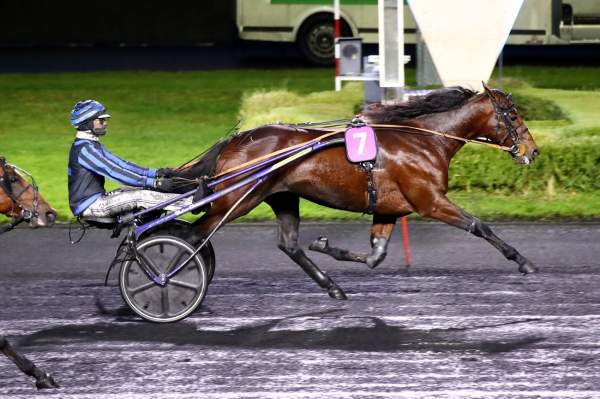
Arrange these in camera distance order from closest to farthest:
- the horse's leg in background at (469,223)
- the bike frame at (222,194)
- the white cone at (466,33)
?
1. the bike frame at (222,194)
2. the horse's leg in background at (469,223)
3. the white cone at (466,33)

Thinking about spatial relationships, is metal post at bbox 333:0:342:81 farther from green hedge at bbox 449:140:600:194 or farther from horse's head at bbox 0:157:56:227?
horse's head at bbox 0:157:56:227

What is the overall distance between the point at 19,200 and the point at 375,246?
278 cm

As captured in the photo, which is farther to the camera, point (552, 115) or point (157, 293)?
point (552, 115)

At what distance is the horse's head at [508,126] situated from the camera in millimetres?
8781

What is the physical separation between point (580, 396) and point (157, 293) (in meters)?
3.04

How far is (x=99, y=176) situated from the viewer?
8.29m

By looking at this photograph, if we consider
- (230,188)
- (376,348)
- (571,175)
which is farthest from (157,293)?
(571,175)

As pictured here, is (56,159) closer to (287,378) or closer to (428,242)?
(428,242)

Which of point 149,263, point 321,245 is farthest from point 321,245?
point 149,263

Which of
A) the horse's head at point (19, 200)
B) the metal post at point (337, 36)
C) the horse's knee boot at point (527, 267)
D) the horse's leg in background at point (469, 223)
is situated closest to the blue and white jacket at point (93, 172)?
the horse's head at point (19, 200)

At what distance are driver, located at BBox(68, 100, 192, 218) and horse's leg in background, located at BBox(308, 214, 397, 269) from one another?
133cm

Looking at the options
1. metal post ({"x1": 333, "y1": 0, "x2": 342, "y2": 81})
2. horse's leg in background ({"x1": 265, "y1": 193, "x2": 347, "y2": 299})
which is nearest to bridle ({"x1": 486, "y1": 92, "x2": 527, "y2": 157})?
horse's leg in background ({"x1": 265, "y1": 193, "x2": 347, "y2": 299})

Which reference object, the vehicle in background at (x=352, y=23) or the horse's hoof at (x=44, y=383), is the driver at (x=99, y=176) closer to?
the horse's hoof at (x=44, y=383)

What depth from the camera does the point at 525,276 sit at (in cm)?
963
